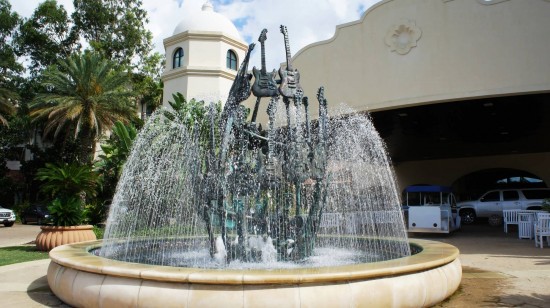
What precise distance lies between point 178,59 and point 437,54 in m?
13.5

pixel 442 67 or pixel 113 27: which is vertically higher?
pixel 113 27

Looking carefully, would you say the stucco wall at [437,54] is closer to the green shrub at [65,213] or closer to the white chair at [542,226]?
the white chair at [542,226]

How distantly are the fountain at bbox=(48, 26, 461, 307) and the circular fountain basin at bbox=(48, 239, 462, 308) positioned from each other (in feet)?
0.04

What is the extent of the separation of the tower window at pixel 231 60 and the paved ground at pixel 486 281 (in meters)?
15.3

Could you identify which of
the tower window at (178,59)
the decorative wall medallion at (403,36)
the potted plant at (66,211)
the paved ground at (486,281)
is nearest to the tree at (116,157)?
the tower window at (178,59)

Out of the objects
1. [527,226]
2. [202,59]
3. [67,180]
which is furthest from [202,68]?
[527,226]

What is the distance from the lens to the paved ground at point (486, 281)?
6.17 meters

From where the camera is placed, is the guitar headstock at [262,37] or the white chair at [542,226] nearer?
the guitar headstock at [262,37]

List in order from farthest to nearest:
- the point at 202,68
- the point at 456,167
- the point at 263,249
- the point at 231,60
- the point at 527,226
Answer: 1. the point at 456,167
2. the point at 231,60
3. the point at 202,68
4. the point at 527,226
5. the point at 263,249

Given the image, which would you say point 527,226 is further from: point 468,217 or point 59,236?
point 59,236

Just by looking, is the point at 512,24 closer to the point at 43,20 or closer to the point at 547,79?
the point at 547,79

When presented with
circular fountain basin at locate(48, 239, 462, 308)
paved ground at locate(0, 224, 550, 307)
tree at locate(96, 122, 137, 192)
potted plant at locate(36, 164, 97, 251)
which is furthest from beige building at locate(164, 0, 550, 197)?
circular fountain basin at locate(48, 239, 462, 308)

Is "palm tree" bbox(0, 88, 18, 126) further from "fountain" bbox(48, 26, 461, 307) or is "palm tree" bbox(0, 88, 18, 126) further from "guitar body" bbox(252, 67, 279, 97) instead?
"guitar body" bbox(252, 67, 279, 97)

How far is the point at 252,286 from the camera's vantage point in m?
4.84
